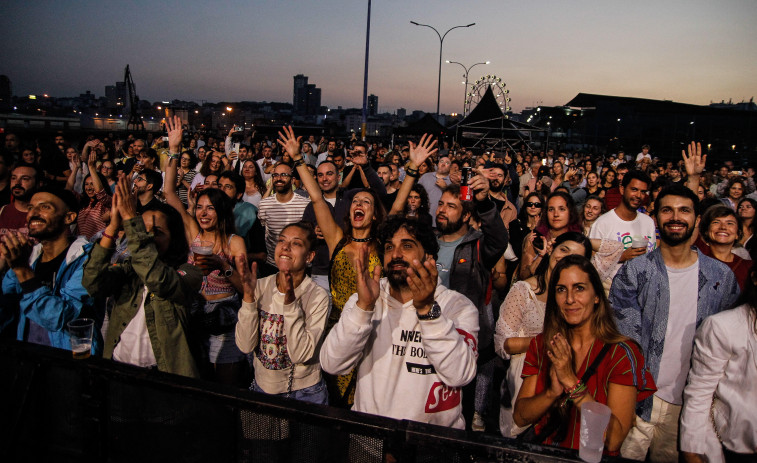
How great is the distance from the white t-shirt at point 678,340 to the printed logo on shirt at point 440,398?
1.68m

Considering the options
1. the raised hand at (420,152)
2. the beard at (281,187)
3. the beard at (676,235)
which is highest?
the raised hand at (420,152)

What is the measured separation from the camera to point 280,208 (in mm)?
5609

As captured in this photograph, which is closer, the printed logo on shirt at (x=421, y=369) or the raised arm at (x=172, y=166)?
the printed logo on shirt at (x=421, y=369)

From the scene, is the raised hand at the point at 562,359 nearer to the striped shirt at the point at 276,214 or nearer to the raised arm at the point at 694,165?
the raised arm at the point at 694,165

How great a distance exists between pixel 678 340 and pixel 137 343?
346cm

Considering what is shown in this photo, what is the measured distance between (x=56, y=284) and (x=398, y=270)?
232 centimetres

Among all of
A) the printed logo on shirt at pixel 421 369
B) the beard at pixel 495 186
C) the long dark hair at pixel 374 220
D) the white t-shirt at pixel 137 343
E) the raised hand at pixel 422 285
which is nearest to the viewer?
the raised hand at pixel 422 285

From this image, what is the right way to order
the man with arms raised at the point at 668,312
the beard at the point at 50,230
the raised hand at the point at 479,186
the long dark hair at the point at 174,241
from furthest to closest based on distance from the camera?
the raised hand at the point at 479,186
the long dark hair at the point at 174,241
the beard at the point at 50,230
the man with arms raised at the point at 668,312

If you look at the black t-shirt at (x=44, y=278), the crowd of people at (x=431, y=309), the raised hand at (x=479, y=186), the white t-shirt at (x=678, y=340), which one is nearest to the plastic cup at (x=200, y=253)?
the crowd of people at (x=431, y=309)

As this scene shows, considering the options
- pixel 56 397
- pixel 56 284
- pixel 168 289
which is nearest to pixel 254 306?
pixel 168 289

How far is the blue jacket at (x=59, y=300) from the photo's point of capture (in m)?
2.77

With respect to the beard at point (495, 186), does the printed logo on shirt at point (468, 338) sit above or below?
A: below

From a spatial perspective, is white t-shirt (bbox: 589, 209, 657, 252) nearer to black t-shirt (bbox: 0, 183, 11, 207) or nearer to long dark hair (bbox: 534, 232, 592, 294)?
long dark hair (bbox: 534, 232, 592, 294)

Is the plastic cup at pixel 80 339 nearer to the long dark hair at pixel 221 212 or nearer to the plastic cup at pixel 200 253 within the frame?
the plastic cup at pixel 200 253
